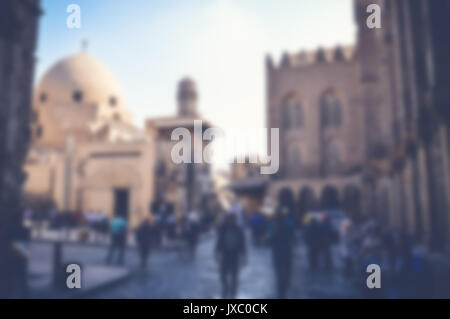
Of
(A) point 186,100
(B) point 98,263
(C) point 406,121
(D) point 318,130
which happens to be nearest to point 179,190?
(A) point 186,100

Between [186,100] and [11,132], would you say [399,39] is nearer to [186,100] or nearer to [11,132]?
[11,132]

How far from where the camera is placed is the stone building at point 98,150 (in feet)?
70.3

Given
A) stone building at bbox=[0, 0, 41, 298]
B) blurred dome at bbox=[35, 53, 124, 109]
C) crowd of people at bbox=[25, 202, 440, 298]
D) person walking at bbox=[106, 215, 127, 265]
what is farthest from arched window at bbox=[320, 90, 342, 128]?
stone building at bbox=[0, 0, 41, 298]

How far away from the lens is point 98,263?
10664mm

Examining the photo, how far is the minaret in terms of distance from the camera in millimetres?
26297

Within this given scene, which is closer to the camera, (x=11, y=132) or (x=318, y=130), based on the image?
(x=11, y=132)

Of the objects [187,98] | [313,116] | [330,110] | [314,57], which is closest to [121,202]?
[187,98]

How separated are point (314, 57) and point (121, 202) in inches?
898

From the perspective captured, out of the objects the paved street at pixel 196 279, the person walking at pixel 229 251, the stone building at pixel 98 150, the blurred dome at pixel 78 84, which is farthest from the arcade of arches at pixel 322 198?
the person walking at pixel 229 251

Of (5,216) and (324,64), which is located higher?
(324,64)

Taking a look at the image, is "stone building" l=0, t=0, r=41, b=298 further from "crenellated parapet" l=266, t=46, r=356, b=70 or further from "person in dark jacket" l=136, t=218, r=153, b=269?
"crenellated parapet" l=266, t=46, r=356, b=70

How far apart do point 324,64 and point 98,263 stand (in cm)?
2845

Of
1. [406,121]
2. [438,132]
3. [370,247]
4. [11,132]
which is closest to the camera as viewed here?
[370,247]

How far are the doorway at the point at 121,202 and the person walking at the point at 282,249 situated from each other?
53.8ft
